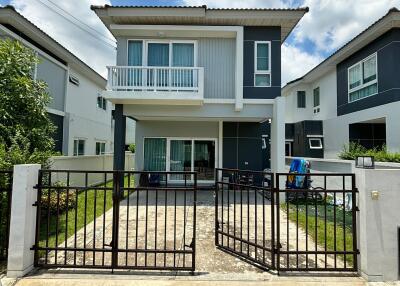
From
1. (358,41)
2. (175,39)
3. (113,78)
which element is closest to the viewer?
(113,78)

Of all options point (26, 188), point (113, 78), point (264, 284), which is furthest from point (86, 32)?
point (264, 284)

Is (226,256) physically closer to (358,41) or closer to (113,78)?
(113,78)

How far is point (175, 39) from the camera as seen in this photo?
9.96m

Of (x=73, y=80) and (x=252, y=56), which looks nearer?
(x=252, y=56)

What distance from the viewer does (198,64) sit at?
9984mm

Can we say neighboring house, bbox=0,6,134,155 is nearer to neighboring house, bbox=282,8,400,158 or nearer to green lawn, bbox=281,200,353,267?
green lawn, bbox=281,200,353,267

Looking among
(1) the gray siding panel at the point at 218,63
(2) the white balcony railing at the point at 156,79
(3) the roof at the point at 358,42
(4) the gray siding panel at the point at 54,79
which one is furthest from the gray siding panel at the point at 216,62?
(3) the roof at the point at 358,42

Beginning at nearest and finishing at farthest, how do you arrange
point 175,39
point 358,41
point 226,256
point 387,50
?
1. point 226,256
2. point 175,39
3. point 387,50
4. point 358,41

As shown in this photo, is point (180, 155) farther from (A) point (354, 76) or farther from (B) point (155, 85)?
(A) point (354, 76)

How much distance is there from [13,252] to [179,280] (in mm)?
2563

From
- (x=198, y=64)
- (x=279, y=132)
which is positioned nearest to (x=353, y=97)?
(x=279, y=132)

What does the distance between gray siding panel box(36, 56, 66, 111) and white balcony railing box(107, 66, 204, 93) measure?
184 inches

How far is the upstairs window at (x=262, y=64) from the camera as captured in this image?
9.93 m

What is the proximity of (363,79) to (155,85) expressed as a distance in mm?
10451
